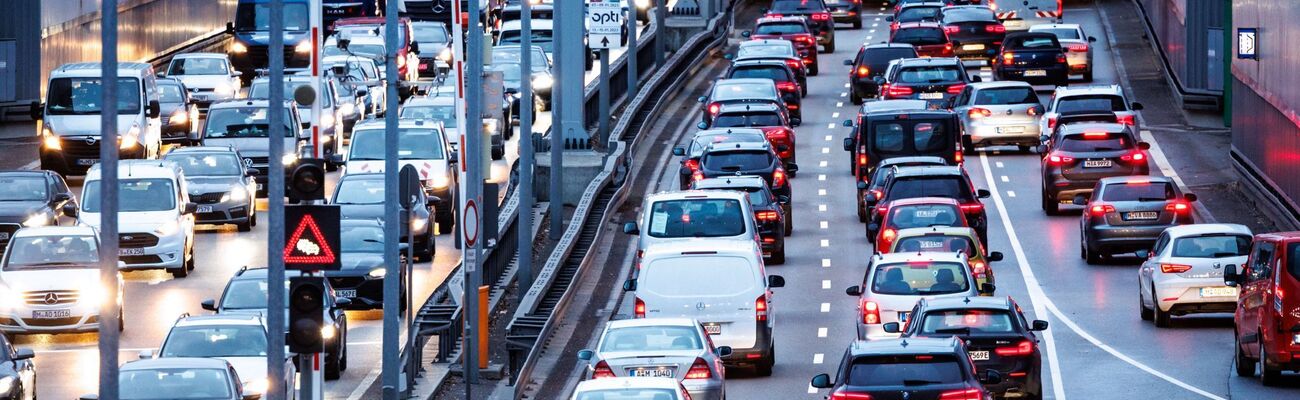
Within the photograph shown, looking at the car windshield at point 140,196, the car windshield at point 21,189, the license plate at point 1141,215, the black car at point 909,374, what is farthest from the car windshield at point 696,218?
the black car at point 909,374

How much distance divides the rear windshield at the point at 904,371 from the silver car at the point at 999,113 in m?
27.1

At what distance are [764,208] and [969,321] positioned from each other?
12.2 meters

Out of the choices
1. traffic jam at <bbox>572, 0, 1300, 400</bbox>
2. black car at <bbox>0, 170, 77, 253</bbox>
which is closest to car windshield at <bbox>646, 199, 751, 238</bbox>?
traffic jam at <bbox>572, 0, 1300, 400</bbox>

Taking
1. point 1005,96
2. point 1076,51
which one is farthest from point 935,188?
point 1076,51

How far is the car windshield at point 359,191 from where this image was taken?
38.4m

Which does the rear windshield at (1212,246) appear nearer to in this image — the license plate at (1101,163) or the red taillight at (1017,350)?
the red taillight at (1017,350)

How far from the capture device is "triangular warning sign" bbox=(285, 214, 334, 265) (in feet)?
62.6

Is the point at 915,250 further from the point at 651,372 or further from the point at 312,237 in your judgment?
the point at 312,237

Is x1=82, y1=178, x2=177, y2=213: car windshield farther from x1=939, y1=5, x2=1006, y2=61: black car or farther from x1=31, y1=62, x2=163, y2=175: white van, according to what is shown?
x1=939, y1=5, x2=1006, y2=61: black car

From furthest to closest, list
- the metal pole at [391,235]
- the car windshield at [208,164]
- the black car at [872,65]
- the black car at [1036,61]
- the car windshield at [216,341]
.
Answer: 1. the black car at [1036,61]
2. the black car at [872,65]
3. the car windshield at [208,164]
4. the car windshield at [216,341]
5. the metal pole at [391,235]

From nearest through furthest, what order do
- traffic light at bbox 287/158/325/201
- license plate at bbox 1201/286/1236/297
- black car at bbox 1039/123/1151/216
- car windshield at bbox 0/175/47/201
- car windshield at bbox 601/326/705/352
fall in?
traffic light at bbox 287/158/325/201, car windshield at bbox 601/326/705/352, license plate at bbox 1201/286/1236/297, car windshield at bbox 0/175/47/201, black car at bbox 1039/123/1151/216

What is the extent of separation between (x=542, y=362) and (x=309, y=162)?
11.5 meters

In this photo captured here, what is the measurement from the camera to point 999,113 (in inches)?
1880

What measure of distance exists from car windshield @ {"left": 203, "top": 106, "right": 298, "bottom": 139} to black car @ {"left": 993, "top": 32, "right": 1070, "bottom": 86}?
1913 cm
